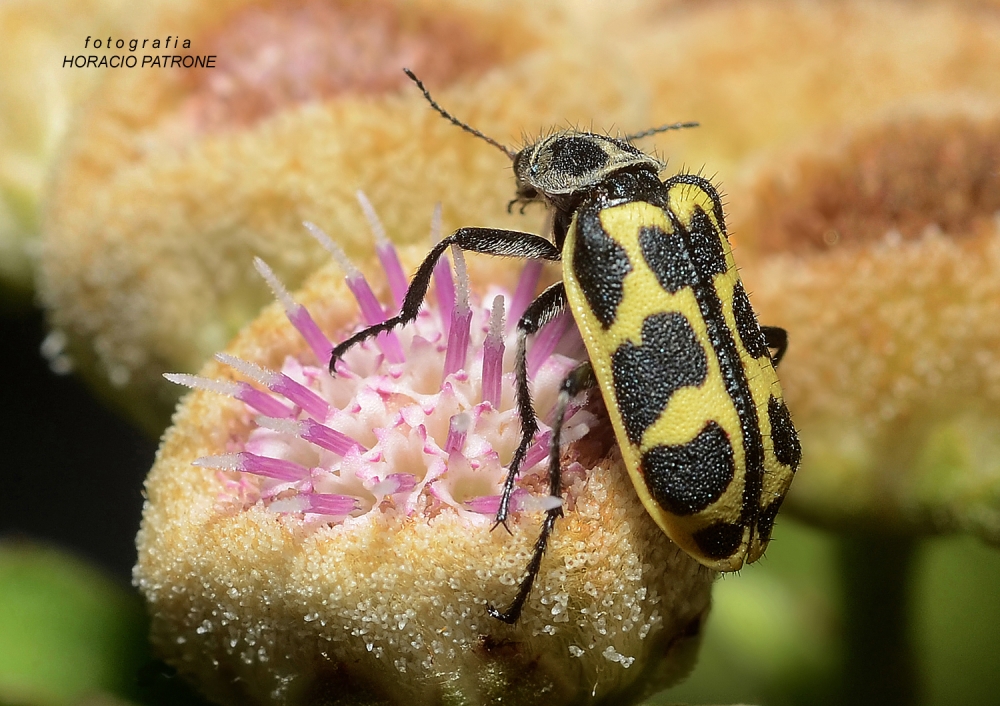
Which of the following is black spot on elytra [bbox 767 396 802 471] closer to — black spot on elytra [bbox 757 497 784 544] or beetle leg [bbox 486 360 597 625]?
black spot on elytra [bbox 757 497 784 544]

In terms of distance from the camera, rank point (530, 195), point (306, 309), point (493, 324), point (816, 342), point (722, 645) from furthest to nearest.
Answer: point (722, 645) → point (816, 342) → point (530, 195) → point (306, 309) → point (493, 324)

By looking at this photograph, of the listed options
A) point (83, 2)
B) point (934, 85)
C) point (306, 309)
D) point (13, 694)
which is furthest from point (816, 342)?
point (83, 2)

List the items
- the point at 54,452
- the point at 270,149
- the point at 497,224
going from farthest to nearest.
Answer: the point at 54,452 → the point at 497,224 → the point at 270,149

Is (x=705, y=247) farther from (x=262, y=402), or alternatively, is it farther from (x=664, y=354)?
(x=262, y=402)

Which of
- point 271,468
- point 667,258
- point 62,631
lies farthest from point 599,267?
point 62,631

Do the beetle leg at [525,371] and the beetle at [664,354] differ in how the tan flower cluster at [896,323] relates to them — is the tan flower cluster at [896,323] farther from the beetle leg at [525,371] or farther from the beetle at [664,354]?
the beetle leg at [525,371]

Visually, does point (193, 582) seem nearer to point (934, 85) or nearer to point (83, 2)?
point (83, 2)
